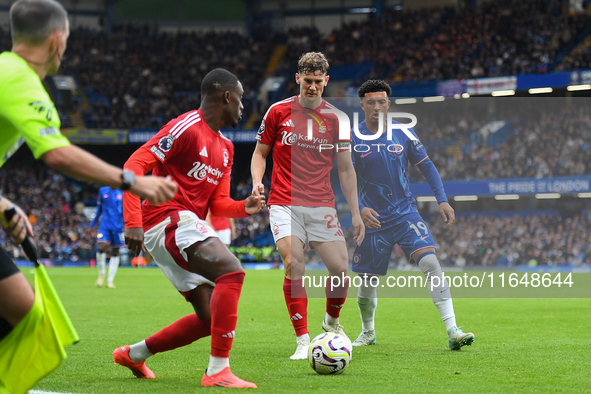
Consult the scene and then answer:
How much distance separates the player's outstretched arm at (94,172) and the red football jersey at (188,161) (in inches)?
70.4

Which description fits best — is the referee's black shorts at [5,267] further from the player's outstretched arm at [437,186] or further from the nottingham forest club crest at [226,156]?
the player's outstretched arm at [437,186]

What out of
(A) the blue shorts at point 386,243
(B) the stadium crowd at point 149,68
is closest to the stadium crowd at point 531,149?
(B) the stadium crowd at point 149,68

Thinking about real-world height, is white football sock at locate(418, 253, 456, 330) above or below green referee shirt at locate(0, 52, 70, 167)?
below

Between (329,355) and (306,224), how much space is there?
1.75 metres

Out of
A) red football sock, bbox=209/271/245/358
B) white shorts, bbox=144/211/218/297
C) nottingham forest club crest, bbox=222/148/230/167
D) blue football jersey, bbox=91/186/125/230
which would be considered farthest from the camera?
blue football jersey, bbox=91/186/125/230

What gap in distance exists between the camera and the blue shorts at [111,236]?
1662cm

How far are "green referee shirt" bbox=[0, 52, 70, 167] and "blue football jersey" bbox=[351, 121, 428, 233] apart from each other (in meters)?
4.85

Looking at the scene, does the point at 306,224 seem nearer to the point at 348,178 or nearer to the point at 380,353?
the point at 348,178

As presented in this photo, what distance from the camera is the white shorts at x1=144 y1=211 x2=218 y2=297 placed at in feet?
16.6

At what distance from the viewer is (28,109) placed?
10.6ft

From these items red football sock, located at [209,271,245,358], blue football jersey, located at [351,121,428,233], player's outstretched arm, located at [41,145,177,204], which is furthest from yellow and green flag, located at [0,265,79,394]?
blue football jersey, located at [351,121,428,233]

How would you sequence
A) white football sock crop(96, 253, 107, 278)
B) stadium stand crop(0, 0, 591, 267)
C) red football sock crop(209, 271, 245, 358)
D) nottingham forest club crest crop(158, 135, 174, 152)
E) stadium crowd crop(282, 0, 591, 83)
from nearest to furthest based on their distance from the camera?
red football sock crop(209, 271, 245, 358) < nottingham forest club crest crop(158, 135, 174, 152) < white football sock crop(96, 253, 107, 278) < stadium stand crop(0, 0, 591, 267) < stadium crowd crop(282, 0, 591, 83)

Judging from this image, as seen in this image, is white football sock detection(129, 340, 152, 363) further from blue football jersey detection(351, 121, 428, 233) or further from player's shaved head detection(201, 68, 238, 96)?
blue football jersey detection(351, 121, 428, 233)

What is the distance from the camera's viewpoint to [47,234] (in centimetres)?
3684
